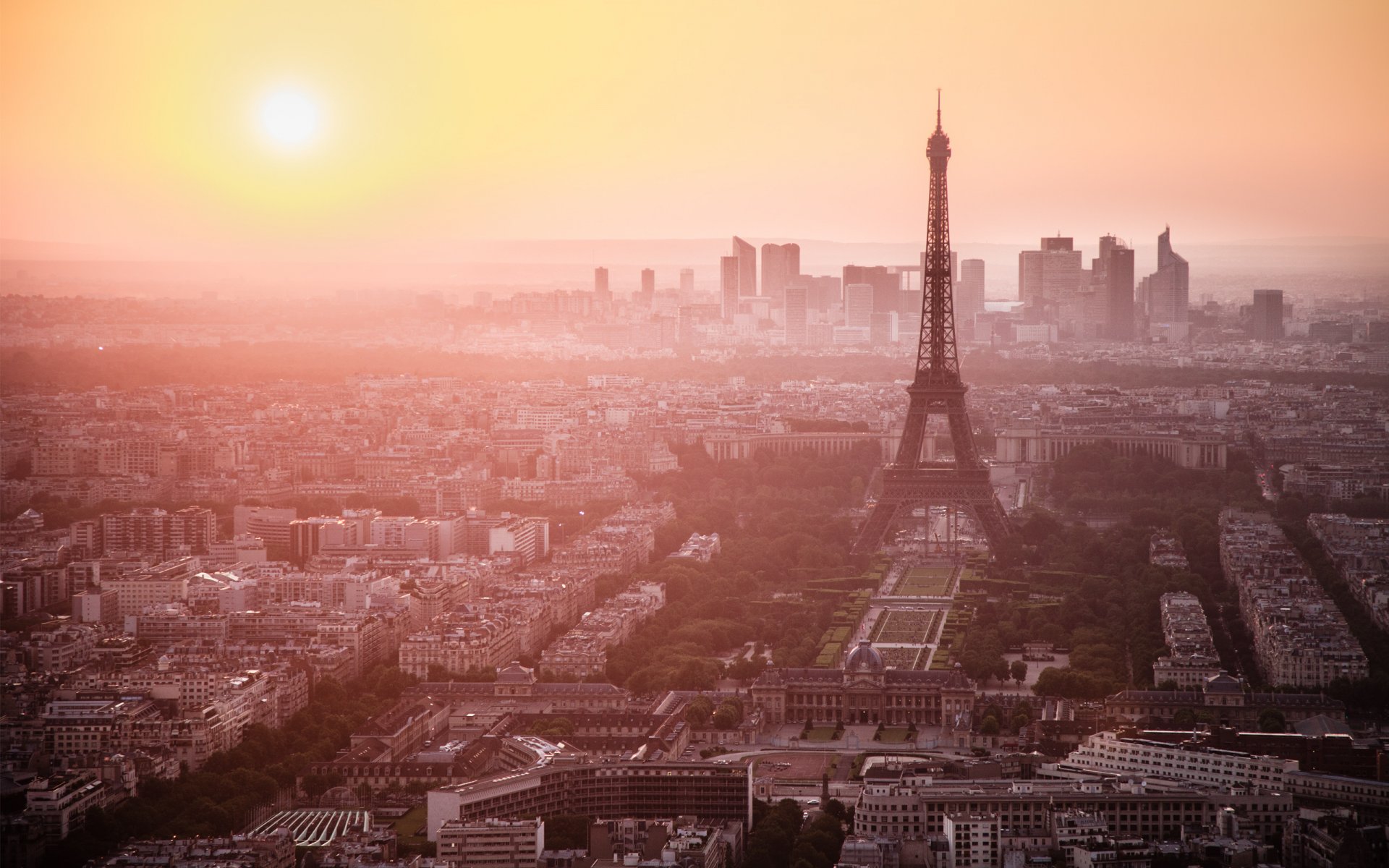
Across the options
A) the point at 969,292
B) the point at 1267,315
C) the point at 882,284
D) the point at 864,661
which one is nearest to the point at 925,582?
the point at 864,661

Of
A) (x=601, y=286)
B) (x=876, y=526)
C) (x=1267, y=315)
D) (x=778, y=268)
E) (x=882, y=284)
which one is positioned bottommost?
(x=876, y=526)

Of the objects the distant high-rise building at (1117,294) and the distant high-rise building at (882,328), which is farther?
the distant high-rise building at (882,328)

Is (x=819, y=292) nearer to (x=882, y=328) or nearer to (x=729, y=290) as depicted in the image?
(x=729, y=290)

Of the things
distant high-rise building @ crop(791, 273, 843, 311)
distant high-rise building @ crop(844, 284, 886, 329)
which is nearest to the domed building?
distant high-rise building @ crop(844, 284, 886, 329)

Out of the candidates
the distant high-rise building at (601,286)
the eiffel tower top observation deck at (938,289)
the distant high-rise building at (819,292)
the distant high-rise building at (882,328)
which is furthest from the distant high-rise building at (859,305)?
the eiffel tower top observation deck at (938,289)

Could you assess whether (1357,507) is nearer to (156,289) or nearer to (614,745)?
(614,745)

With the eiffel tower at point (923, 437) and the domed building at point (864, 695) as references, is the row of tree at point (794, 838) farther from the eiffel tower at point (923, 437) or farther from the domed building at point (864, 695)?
the eiffel tower at point (923, 437)

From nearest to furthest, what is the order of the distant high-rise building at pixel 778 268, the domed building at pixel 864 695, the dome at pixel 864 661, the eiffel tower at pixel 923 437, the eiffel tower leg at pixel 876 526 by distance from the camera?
the domed building at pixel 864 695, the dome at pixel 864 661, the eiffel tower leg at pixel 876 526, the eiffel tower at pixel 923 437, the distant high-rise building at pixel 778 268
